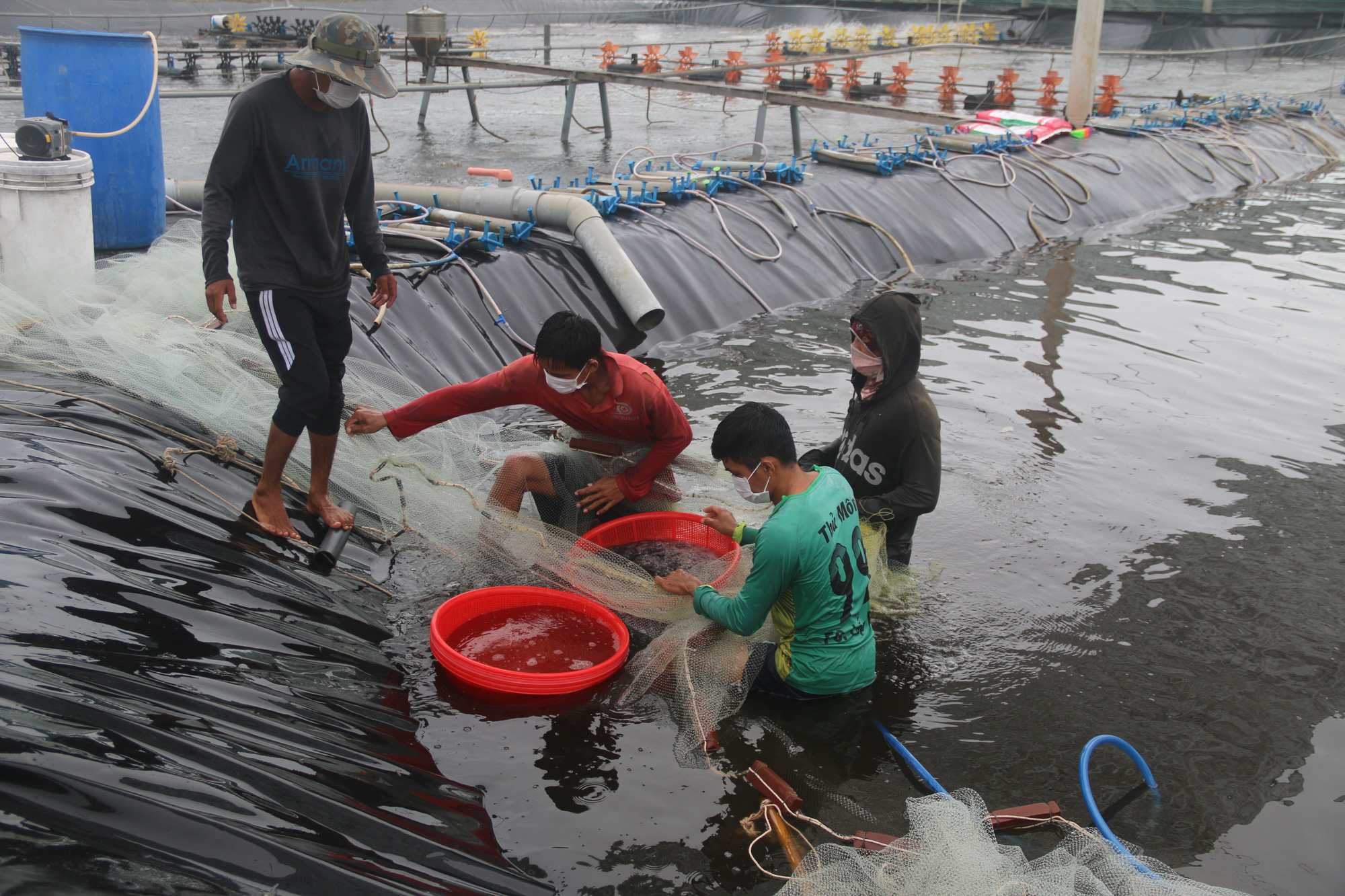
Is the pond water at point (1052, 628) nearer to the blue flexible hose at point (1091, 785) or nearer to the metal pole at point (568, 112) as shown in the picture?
the blue flexible hose at point (1091, 785)

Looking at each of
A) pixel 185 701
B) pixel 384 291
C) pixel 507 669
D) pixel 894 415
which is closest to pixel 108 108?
pixel 384 291

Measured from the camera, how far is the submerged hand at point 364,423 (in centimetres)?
394

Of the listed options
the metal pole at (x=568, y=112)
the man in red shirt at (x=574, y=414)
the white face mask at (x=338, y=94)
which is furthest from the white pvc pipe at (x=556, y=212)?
the metal pole at (x=568, y=112)

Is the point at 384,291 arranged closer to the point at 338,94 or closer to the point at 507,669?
the point at 338,94

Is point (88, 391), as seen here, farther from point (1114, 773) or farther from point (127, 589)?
point (1114, 773)

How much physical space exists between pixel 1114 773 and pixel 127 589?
3.34 m

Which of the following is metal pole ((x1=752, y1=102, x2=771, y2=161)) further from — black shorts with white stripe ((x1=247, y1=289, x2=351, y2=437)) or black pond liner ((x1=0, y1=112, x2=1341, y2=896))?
black pond liner ((x1=0, y1=112, x2=1341, y2=896))

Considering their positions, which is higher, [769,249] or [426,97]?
[426,97]

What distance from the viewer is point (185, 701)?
2.46m

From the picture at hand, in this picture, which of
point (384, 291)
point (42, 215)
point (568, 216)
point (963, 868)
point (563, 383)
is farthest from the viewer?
point (568, 216)

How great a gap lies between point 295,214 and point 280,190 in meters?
0.10

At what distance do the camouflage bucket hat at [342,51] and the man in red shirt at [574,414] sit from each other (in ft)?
3.82

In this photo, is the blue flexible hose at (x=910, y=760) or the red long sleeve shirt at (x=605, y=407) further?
the red long sleeve shirt at (x=605, y=407)

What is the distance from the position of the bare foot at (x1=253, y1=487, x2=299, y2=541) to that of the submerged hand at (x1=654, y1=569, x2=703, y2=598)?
1.51 metres
